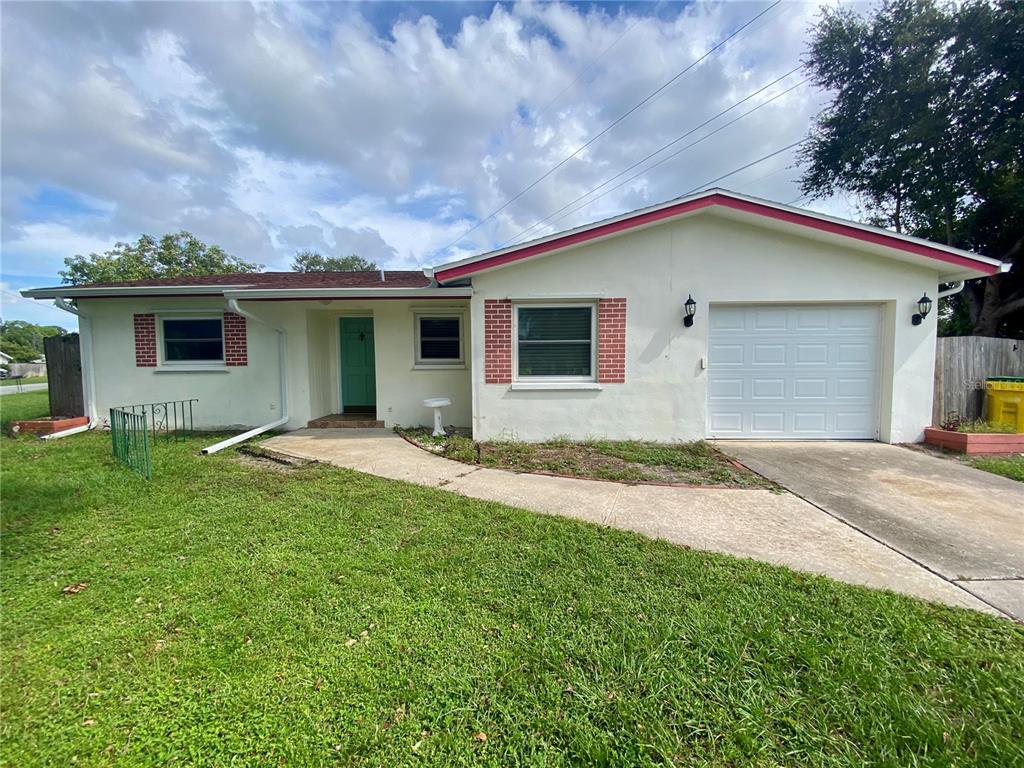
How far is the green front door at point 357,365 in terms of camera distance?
29.5ft

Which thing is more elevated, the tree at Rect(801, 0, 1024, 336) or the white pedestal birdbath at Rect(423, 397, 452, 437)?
the tree at Rect(801, 0, 1024, 336)

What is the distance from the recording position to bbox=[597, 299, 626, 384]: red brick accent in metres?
6.83

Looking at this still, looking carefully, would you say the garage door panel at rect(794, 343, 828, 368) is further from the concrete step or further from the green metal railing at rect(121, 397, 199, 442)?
the green metal railing at rect(121, 397, 199, 442)

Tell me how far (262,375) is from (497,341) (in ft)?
16.5

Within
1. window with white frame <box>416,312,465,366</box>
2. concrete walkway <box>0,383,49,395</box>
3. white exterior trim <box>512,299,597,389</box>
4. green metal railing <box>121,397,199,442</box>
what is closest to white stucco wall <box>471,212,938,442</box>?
white exterior trim <box>512,299,597,389</box>

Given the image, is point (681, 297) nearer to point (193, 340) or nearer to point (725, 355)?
point (725, 355)

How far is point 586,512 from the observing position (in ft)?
13.3

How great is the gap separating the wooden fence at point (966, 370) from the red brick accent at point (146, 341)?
14.4m

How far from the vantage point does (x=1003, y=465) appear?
5.32m

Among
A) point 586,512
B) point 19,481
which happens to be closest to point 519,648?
point 586,512

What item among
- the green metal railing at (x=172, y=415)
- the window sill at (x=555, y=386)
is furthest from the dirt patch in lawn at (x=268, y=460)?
the window sill at (x=555, y=386)

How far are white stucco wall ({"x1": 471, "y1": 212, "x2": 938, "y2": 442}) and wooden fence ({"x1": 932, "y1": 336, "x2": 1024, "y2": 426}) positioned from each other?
0.66m

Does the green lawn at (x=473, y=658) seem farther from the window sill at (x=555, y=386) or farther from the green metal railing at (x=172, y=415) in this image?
the green metal railing at (x=172, y=415)

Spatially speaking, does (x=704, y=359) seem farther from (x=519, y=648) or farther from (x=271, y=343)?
(x=271, y=343)
